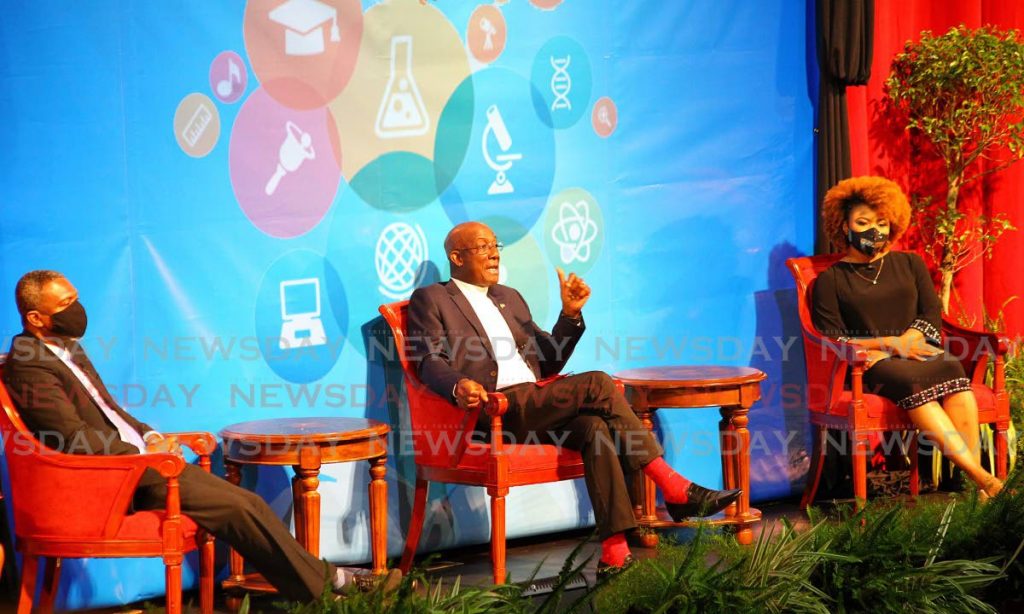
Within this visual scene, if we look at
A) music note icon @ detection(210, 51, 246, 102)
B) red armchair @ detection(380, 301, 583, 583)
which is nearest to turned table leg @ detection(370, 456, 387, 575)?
red armchair @ detection(380, 301, 583, 583)

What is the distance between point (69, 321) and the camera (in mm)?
3793

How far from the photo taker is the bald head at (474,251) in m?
4.69

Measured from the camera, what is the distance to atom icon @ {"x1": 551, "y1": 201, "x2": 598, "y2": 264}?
520cm

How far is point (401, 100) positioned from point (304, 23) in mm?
489

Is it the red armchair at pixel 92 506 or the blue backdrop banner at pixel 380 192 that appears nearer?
the red armchair at pixel 92 506

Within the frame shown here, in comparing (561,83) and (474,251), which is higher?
(561,83)

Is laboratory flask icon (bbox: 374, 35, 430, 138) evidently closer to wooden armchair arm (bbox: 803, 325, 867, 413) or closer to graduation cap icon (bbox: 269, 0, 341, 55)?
graduation cap icon (bbox: 269, 0, 341, 55)

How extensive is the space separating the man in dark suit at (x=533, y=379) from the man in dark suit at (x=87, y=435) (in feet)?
2.89

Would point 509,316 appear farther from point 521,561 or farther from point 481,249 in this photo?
point 521,561

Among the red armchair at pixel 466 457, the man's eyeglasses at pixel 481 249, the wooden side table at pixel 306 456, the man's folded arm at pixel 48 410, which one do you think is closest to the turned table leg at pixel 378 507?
the wooden side table at pixel 306 456

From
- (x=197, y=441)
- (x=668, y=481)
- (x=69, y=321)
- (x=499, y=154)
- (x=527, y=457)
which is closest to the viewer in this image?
(x=69, y=321)

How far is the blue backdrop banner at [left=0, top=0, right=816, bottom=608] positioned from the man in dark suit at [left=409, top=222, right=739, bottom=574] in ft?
0.98

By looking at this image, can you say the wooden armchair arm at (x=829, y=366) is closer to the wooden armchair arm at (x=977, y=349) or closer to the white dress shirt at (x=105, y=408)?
the wooden armchair arm at (x=977, y=349)

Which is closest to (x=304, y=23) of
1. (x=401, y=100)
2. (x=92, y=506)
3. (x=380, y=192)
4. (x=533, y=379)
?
(x=401, y=100)
